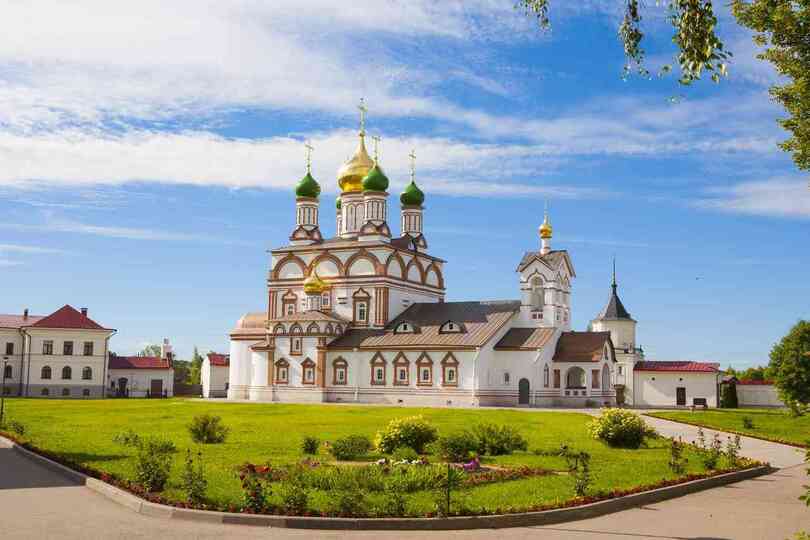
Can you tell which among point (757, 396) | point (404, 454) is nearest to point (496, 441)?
point (404, 454)

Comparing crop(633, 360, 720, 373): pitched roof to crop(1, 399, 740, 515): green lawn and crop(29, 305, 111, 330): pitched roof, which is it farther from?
crop(29, 305, 111, 330): pitched roof

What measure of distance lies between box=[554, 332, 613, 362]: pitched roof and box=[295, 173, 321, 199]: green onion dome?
23.2 meters

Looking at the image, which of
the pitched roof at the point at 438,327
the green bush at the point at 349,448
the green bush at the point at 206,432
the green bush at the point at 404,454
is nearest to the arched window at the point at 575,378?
the pitched roof at the point at 438,327

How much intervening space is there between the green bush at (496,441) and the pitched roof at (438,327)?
99.6 ft

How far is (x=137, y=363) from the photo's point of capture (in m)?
70.0

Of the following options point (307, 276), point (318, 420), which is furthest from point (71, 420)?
point (307, 276)

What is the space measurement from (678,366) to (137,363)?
41826mm

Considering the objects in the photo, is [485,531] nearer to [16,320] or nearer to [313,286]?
[313,286]

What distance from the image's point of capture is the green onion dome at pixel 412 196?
64562 millimetres

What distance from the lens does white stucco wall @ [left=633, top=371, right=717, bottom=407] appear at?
53328mm

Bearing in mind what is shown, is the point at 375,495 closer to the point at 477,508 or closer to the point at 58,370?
the point at 477,508

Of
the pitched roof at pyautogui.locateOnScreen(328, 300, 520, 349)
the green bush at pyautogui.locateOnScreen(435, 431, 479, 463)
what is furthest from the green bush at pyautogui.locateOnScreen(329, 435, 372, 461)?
the pitched roof at pyautogui.locateOnScreen(328, 300, 520, 349)

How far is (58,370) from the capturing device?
63.8 m

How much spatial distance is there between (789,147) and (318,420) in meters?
19.2
